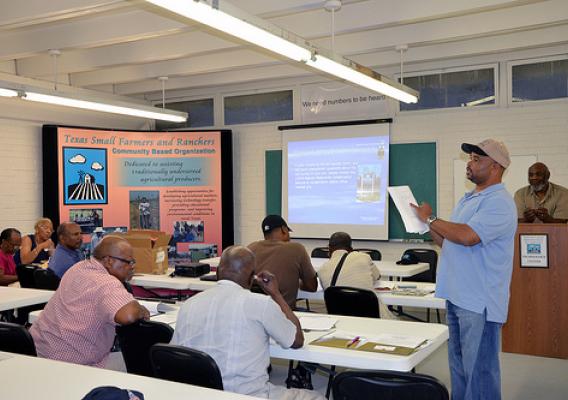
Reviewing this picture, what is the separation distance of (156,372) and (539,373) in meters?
3.76

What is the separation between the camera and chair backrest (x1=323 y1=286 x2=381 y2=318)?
14.0 ft

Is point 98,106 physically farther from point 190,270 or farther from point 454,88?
point 454,88

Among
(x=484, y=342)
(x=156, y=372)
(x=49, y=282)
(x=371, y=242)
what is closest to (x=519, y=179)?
(x=371, y=242)

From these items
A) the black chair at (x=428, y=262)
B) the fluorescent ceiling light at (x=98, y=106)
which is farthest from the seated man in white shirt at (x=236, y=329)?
the fluorescent ceiling light at (x=98, y=106)

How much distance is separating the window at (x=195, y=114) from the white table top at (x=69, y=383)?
760cm

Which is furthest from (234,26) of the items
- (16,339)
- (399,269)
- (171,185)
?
(171,185)

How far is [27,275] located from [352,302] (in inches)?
128

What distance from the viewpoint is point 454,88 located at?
315 inches

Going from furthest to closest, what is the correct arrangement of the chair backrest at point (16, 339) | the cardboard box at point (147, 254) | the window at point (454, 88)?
the window at point (454, 88)
the cardboard box at point (147, 254)
the chair backrest at point (16, 339)

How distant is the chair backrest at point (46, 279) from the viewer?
17.4 ft

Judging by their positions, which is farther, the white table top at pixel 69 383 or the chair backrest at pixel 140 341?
the chair backrest at pixel 140 341

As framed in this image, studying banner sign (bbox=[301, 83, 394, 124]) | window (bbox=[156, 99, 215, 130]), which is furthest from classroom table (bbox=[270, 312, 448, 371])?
window (bbox=[156, 99, 215, 130])

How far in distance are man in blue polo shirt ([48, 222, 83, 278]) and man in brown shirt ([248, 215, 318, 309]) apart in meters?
1.72

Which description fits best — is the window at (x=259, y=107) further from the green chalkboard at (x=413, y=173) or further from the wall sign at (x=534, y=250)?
the wall sign at (x=534, y=250)
